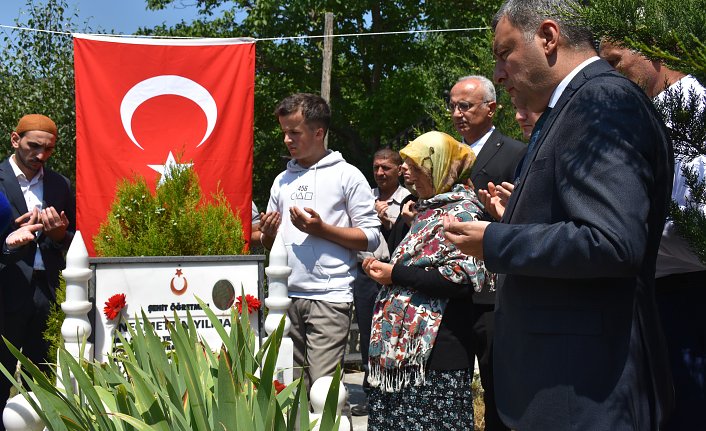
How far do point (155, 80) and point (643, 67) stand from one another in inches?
130

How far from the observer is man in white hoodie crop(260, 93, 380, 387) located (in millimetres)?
4148

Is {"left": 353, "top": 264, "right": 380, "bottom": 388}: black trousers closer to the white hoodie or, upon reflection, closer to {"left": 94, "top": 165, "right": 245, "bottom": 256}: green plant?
the white hoodie

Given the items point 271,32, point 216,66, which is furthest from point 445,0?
point 216,66

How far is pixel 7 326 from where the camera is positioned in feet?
15.3

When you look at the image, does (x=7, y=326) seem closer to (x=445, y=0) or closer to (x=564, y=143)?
(x=564, y=143)

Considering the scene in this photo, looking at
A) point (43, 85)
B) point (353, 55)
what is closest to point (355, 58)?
point (353, 55)

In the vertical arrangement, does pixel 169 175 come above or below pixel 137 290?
above

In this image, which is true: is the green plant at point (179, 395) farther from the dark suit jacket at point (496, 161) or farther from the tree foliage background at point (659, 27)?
the dark suit jacket at point (496, 161)

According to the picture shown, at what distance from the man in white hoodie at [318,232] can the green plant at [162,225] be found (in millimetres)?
428

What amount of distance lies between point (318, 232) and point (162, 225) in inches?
31.2

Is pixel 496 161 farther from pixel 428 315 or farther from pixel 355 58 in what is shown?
pixel 355 58

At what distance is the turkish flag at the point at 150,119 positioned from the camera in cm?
494

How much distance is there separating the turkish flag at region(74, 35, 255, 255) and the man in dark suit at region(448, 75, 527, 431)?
4.94ft

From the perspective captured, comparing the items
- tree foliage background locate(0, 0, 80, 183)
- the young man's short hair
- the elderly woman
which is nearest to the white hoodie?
the young man's short hair
